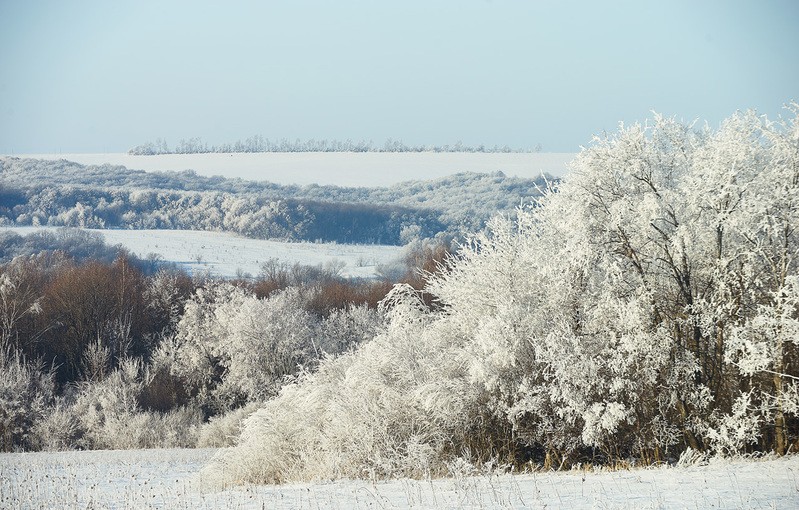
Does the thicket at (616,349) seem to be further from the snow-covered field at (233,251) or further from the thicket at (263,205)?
the thicket at (263,205)

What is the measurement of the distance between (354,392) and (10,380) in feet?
99.7

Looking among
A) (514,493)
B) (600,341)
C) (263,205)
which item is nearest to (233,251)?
(263,205)

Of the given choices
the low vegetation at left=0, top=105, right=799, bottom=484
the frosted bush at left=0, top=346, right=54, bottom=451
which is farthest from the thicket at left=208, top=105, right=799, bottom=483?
the frosted bush at left=0, top=346, right=54, bottom=451

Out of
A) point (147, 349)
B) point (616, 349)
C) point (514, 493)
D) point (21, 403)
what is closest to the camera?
point (514, 493)

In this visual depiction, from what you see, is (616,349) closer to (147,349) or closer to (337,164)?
(147,349)

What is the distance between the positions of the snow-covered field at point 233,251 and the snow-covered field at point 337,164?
106ft

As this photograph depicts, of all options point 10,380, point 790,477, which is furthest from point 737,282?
point 10,380

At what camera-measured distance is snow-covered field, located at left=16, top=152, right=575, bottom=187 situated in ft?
471

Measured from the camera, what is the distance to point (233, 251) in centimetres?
9950

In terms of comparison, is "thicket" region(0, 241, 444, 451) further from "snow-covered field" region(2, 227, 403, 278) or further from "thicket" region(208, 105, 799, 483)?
"snow-covered field" region(2, 227, 403, 278)

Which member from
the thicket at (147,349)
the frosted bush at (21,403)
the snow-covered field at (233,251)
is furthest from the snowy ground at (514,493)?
the snow-covered field at (233,251)

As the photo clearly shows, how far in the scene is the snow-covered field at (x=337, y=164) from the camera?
143500 mm

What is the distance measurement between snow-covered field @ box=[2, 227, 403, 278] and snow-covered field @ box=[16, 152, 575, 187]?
106ft

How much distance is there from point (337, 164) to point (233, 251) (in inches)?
2301
